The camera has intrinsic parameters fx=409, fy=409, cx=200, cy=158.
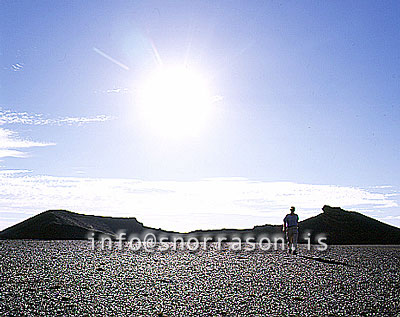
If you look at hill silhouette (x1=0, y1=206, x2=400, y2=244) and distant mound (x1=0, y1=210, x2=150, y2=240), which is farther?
distant mound (x1=0, y1=210, x2=150, y2=240)

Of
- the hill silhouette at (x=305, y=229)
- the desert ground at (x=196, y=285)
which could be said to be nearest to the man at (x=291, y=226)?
the desert ground at (x=196, y=285)

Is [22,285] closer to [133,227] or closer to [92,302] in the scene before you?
[92,302]

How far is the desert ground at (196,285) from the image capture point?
30.6ft

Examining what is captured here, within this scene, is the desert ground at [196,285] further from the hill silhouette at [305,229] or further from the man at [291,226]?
the hill silhouette at [305,229]

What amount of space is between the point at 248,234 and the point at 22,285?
Answer: 107 ft

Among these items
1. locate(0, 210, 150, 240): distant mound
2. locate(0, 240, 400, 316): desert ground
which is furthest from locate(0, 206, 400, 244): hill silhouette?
locate(0, 240, 400, 316): desert ground

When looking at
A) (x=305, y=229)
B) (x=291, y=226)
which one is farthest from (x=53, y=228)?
(x=291, y=226)

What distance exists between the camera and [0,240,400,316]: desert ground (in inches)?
368

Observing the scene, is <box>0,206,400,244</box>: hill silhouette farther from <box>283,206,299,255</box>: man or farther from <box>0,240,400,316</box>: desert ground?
<box>0,240,400,316</box>: desert ground

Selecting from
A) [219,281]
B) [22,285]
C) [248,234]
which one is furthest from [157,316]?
[248,234]

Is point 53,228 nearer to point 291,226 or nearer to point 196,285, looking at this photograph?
point 291,226

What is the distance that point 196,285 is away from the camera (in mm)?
11883

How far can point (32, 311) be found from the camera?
8969mm

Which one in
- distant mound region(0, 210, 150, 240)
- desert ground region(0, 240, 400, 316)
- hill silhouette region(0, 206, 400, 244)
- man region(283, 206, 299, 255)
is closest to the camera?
desert ground region(0, 240, 400, 316)
